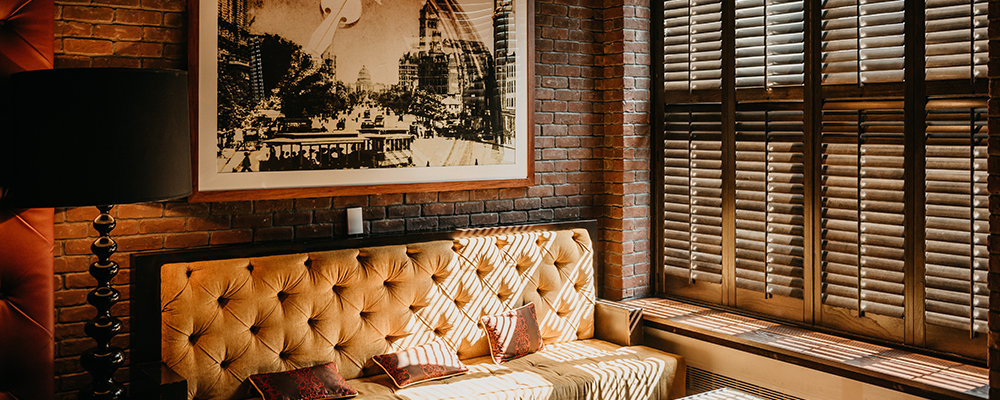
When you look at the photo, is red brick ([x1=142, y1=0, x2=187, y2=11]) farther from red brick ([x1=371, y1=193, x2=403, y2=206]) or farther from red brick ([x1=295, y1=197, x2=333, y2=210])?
red brick ([x1=371, y1=193, x2=403, y2=206])

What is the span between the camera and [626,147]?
4.05m

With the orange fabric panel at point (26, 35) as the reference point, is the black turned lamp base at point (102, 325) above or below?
below

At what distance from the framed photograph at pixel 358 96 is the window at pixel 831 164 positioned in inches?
35.5

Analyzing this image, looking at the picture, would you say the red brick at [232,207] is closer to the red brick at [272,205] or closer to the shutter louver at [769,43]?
the red brick at [272,205]

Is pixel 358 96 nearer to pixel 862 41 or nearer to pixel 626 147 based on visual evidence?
pixel 626 147

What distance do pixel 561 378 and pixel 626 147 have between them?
144 cm

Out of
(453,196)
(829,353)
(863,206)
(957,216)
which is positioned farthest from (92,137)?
(957,216)

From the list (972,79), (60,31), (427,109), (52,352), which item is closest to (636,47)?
(427,109)

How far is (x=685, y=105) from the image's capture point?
3.98 metres

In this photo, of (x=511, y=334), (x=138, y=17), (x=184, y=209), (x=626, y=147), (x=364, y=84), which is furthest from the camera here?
(x=626, y=147)

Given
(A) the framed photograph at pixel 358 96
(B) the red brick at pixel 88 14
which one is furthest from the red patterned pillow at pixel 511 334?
(B) the red brick at pixel 88 14

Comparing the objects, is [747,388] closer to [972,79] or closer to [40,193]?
[972,79]

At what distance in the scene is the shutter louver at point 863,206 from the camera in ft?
10.3

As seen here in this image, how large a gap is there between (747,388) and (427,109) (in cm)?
192
